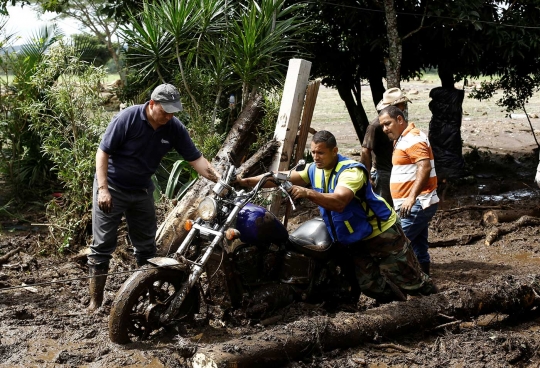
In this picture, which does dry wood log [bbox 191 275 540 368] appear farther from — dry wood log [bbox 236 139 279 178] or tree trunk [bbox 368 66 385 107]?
tree trunk [bbox 368 66 385 107]

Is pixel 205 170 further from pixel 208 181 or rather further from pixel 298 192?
pixel 208 181

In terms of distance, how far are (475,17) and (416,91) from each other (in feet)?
58.3

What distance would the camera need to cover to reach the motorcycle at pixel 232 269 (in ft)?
15.1

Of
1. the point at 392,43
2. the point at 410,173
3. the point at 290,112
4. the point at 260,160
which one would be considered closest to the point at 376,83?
the point at 392,43

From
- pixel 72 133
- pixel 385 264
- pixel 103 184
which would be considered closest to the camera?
pixel 103 184

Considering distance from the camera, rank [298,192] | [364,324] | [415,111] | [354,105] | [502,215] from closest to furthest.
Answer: [298,192] → [364,324] → [502,215] → [354,105] → [415,111]

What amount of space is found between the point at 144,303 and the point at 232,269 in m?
0.66

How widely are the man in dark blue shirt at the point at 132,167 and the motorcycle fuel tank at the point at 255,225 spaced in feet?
2.73

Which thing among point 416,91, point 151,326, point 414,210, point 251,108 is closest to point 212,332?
point 151,326

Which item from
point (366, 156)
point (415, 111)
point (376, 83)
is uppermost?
point (376, 83)

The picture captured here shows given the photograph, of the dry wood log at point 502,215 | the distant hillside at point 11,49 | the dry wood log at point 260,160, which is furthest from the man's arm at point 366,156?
the distant hillside at point 11,49

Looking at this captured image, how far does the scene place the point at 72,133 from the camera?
25.1ft

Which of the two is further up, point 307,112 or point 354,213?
point 307,112

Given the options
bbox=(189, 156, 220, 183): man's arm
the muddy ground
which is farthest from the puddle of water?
bbox=(189, 156, 220, 183): man's arm
